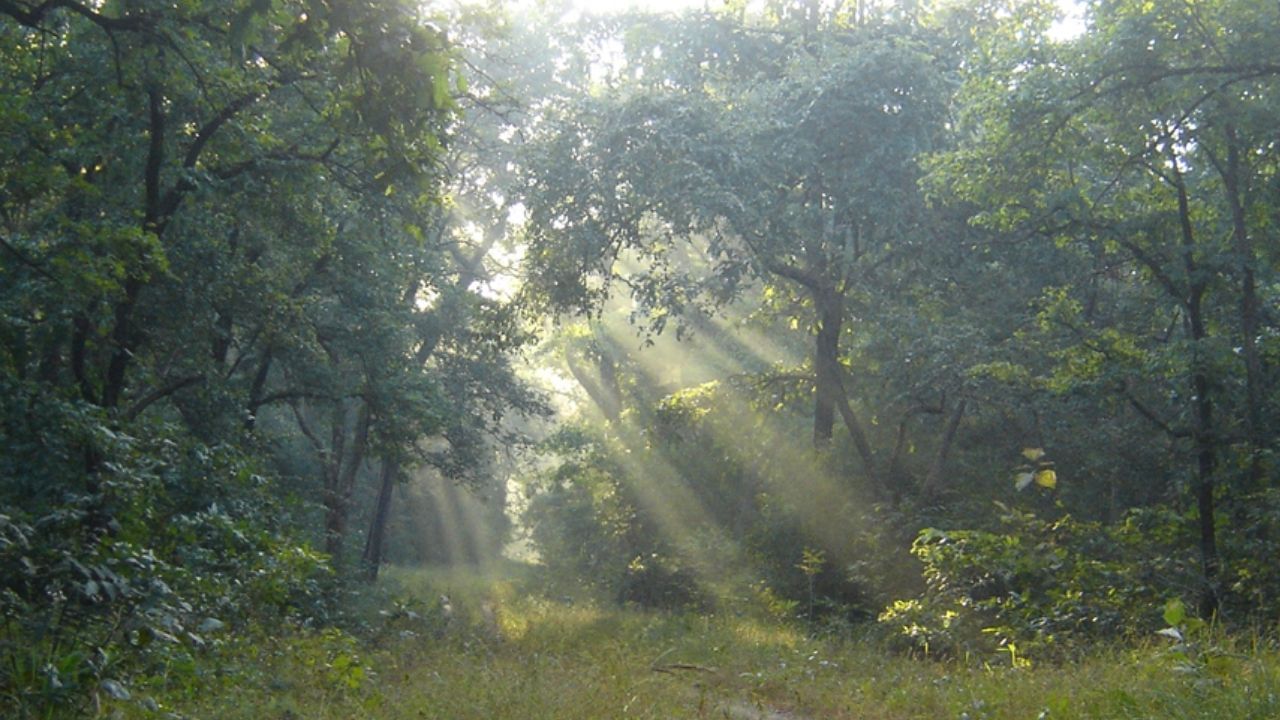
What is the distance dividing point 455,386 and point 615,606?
21.1 feet

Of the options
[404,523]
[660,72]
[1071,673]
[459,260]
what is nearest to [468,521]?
[404,523]

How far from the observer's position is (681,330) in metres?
20.1

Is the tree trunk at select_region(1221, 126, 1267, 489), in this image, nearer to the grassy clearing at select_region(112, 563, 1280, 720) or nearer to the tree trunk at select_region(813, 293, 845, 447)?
the grassy clearing at select_region(112, 563, 1280, 720)

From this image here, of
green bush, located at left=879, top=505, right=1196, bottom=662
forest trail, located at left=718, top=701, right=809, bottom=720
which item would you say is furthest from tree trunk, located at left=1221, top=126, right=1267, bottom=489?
forest trail, located at left=718, top=701, right=809, bottom=720

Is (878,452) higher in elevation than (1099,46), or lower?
lower

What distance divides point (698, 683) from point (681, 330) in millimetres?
9914

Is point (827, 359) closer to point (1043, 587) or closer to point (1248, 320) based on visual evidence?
point (1043, 587)

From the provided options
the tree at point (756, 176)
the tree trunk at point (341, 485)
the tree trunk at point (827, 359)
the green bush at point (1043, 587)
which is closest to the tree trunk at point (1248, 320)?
the green bush at point (1043, 587)

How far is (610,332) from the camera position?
34.7 meters

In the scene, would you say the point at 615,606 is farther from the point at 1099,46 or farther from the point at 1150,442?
the point at 1099,46

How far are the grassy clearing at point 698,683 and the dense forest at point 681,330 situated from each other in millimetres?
75

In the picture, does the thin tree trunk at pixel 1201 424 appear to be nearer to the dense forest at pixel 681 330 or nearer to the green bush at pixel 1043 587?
the dense forest at pixel 681 330

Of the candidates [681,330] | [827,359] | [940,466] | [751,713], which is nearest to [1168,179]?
[940,466]

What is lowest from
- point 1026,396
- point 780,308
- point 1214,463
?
point 1214,463
